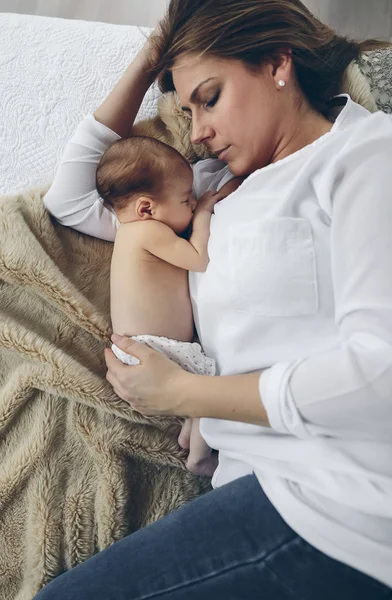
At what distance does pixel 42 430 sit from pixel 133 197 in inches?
17.3

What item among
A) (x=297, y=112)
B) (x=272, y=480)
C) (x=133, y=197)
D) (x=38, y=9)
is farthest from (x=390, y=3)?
(x=272, y=480)

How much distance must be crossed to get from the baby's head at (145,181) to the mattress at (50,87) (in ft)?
0.75

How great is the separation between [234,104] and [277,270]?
30cm

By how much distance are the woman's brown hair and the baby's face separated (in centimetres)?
20

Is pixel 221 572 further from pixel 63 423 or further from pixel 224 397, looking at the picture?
pixel 63 423

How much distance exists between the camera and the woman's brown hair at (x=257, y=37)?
A: 103 cm

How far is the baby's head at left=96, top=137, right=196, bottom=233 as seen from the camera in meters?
1.11

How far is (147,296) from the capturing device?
42.7 inches

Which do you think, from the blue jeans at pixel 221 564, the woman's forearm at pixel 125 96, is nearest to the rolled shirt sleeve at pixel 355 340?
the blue jeans at pixel 221 564

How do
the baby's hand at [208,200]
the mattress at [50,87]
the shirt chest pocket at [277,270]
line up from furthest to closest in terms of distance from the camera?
the mattress at [50,87], the baby's hand at [208,200], the shirt chest pocket at [277,270]

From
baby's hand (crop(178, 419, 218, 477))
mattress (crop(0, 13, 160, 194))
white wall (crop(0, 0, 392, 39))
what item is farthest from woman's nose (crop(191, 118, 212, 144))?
white wall (crop(0, 0, 392, 39))

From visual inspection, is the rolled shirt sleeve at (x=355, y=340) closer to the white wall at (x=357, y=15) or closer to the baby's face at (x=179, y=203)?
the baby's face at (x=179, y=203)

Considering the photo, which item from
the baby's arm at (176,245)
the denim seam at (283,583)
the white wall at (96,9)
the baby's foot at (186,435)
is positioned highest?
the white wall at (96,9)

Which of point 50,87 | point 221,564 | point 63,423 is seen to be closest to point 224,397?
point 221,564
